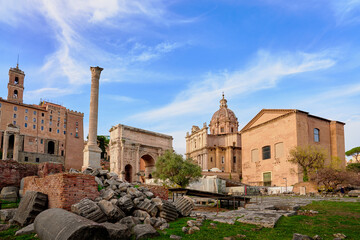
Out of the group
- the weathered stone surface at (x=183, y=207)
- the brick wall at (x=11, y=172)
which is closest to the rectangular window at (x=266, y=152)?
the weathered stone surface at (x=183, y=207)

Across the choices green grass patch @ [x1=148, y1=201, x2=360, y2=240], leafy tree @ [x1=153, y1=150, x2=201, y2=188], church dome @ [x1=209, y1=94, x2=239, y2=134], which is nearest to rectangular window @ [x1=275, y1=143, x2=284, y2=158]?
leafy tree @ [x1=153, y1=150, x2=201, y2=188]

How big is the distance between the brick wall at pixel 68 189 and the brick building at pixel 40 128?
180ft

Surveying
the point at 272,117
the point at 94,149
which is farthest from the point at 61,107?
the point at 94,149

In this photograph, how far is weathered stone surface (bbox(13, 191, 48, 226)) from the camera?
31.5ft

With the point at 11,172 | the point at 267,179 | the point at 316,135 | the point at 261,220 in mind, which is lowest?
the point at 267,179

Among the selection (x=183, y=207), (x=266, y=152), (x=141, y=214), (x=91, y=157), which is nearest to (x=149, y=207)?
(x=141, y=214)

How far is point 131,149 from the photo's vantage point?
1742 inches

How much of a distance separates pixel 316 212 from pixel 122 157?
34.0 metres

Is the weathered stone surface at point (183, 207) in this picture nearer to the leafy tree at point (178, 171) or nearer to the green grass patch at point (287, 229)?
the green grass patch at point (287, 229)

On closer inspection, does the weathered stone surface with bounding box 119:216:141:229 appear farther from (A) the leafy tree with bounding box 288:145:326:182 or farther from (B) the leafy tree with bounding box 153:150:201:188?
(A) the leafy tree with bounding box 288:145:326:182

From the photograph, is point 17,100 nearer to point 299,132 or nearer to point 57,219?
point 299,132

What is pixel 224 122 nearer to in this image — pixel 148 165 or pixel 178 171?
pixel 148 165

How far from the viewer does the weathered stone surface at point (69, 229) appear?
6.25 m

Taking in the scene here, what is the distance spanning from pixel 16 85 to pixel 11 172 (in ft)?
189
